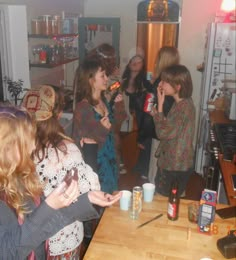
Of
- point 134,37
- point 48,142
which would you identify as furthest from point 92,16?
point 48,142

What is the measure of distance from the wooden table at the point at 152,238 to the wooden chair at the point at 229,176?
353 mm

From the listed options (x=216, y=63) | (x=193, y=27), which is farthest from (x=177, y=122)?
(x=193, y=27)

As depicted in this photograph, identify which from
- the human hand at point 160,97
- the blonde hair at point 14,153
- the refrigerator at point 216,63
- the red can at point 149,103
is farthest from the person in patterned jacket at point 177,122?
the blonde hair at point 14,153

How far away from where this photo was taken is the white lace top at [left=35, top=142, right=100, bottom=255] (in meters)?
1.58

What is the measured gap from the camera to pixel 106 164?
7.91ft

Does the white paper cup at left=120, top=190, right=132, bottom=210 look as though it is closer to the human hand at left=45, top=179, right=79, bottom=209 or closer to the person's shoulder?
the human hand at left=45, top=179, right=79, bottom=209

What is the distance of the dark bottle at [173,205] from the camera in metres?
1.64

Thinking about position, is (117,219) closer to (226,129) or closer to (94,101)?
(94,101)

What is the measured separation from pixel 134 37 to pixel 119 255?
4253mm

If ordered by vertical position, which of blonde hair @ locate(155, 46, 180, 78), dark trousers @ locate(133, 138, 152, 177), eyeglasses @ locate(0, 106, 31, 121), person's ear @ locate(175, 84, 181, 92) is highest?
blonde hair @ locate(155, 46, 180, 78)

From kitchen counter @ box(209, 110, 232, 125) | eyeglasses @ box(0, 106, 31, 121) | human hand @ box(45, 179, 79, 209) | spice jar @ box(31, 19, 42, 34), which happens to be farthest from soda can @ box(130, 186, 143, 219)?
spice jar @ box(31, 19, 42, 34)

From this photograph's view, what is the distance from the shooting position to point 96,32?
5.11 meters

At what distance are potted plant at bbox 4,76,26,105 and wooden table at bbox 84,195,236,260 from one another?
149 cm

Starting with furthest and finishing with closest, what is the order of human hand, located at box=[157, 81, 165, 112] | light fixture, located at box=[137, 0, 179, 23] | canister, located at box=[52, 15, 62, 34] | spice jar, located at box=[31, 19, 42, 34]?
light fixture, located at box=[137, 0, 179, 23] → canister, located at box=[52, 15, 62, 34] → spice jar, located at box=[31, 19, 42, 34] → human hand, located at box=[157, 81, 165, 112]
